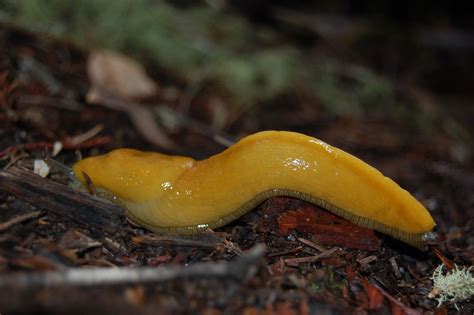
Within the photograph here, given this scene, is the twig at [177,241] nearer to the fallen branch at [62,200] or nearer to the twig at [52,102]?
the fallen branch at [62,200]

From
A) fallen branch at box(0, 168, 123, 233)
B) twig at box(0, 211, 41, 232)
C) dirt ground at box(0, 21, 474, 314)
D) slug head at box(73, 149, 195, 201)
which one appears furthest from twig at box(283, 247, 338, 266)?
twig at box(0, 211, 41, 232)

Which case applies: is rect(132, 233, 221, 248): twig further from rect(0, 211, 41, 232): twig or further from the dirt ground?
rect(0, 211, 41, 232): twig

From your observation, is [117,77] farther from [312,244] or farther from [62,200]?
[312,244]

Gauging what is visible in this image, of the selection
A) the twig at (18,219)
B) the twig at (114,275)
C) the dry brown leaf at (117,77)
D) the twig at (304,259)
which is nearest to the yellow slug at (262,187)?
the twig at (304,259)

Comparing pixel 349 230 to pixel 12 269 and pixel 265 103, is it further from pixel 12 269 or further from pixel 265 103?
pixel 265 103

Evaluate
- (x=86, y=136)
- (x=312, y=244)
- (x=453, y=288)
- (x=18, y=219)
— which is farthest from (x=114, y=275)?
(x=86, y=136)
